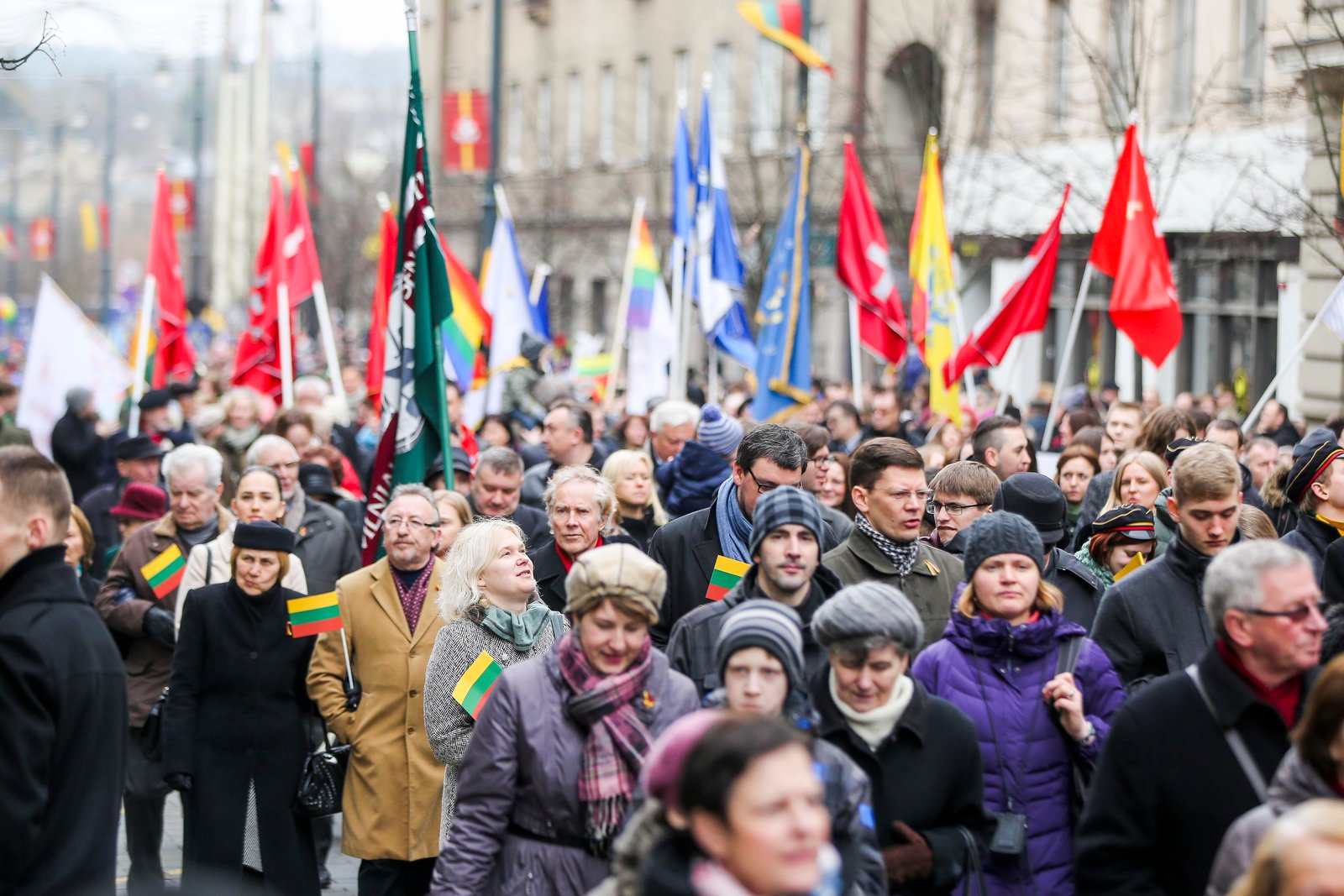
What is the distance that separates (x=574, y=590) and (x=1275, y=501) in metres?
4.85

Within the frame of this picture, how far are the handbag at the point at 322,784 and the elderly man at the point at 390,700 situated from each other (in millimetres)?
165

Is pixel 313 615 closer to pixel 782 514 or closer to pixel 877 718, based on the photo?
pixel 782 514

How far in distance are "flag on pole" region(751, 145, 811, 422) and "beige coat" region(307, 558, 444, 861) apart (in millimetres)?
7865

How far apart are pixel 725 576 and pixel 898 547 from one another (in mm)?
641

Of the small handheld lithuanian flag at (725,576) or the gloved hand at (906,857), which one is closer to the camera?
the gloved hand at (906,857)

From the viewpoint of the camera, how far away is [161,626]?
8000mm

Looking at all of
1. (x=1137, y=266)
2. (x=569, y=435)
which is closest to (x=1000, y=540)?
(x=569, y=435)

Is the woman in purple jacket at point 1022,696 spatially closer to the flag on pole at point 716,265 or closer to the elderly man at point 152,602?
the elderly man at point 152,602

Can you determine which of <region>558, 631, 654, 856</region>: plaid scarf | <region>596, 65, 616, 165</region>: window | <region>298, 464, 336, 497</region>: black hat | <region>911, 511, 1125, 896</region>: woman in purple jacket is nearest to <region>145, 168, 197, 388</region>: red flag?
<region>298, 464, 336, 497</region>: black hat

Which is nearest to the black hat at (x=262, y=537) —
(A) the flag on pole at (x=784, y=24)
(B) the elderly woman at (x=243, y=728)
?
(B) the elderly woman at (x=243, y=728)

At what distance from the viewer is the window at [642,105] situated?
132 ft

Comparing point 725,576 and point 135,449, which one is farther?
point 135,449

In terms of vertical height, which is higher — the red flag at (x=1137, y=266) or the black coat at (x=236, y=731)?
the red flag at (x=1137, y=266)

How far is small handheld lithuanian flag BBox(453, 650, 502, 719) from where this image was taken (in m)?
5.88
